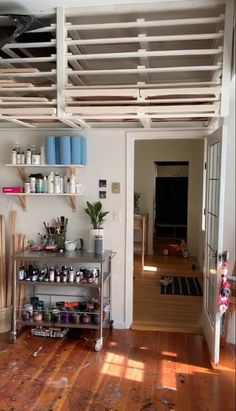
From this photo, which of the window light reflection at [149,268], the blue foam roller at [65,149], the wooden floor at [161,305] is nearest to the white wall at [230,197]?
the wooden floor at [161,305]

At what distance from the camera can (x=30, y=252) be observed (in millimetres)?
3607

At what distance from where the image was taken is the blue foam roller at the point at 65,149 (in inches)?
136

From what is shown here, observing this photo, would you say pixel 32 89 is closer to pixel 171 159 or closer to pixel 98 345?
pixel 98 345

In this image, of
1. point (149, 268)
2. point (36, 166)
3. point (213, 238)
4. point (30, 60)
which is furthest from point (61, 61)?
point (149, 268)

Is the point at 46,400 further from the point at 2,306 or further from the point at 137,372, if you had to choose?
the point at 2,306

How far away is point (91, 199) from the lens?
377 cm

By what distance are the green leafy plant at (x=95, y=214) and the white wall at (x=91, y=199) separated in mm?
114

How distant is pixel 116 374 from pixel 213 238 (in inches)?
55.1

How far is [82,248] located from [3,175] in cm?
114

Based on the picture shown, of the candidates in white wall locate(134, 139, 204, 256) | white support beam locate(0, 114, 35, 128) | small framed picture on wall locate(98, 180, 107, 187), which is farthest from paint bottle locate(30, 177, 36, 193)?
white wall locate(134, 139, 204, 256)

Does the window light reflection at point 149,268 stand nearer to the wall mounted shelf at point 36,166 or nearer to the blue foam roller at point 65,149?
the wall mounted shelf at point 36,166

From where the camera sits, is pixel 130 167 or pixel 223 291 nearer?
pixel 223 291

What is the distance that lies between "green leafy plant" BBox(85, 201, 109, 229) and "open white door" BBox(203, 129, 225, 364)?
41.7 inches

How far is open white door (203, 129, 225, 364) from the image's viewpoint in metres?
2.90
